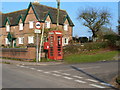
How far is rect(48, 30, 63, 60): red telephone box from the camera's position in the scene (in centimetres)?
2028

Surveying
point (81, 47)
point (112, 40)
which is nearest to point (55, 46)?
point (81, 47)

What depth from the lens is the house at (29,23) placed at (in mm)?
36562

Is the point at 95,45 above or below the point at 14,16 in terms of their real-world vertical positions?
below

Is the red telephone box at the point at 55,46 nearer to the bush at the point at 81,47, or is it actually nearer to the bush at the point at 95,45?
the bush at the point at 81,47

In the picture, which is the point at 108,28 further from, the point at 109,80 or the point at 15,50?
the point at 109,80

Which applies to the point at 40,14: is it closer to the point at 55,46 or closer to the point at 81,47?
the point at 81,47

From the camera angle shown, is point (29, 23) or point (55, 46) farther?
point (29, 23)

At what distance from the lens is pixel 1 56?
25.6 m

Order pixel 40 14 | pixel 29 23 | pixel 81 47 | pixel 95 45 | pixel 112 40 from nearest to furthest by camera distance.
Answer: pixel 81 47 → pixel 95 45 → pixel 112 40 → pixel 40 14 → pixel 29 23

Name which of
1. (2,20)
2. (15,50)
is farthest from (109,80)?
(2,20)

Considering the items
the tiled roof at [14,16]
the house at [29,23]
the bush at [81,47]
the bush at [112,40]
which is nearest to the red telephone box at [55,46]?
the bush at [81,47]

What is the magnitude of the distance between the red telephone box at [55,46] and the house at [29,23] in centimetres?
1416

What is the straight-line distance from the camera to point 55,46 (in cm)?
2028

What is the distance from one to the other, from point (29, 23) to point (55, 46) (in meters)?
18.2
